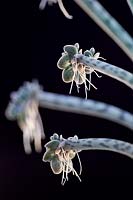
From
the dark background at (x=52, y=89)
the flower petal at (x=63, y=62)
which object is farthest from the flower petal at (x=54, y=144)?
the dark background at (x=52, y=89)

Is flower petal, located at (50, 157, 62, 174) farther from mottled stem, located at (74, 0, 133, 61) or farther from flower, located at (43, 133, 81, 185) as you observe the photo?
mottled stem, located at (74, 0, 133, 61)

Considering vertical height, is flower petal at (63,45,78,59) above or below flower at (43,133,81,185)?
above

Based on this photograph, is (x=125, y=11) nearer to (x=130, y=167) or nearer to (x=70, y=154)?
(x=130, y=167)

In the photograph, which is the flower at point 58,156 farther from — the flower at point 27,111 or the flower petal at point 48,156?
the flower at point 27,111

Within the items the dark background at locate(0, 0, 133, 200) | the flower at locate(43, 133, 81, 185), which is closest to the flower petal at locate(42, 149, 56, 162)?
the flower at locate(43, 133, 81, 185)

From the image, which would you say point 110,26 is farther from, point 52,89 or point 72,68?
point 52,89

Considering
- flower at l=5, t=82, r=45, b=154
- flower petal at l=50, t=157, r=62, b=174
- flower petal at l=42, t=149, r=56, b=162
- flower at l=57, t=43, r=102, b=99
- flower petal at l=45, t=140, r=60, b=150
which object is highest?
flower at l=57, t=43, r=102, b=99

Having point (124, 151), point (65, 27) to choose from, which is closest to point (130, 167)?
point (65, 27)

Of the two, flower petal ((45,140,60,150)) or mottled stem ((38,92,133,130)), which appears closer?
mottled stem ((38,92,133,130))
